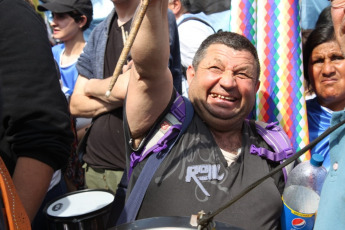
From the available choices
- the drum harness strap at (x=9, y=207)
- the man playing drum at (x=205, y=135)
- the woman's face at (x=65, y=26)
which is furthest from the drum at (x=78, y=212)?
the woman's face at (x=65, y=26)

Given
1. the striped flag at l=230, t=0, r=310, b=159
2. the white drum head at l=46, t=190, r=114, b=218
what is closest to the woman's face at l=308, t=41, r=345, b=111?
the striped flag at l=230, t=0, r=310, b=159

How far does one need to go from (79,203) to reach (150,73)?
0.65 meters

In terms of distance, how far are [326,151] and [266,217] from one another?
30.3 inches

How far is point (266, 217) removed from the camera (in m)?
1.60

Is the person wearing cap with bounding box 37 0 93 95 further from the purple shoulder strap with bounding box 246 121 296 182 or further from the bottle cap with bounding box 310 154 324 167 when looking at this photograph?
the bottle cap with bounding box 310 154 324 167

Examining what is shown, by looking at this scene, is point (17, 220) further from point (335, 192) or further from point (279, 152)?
point (279, 152)

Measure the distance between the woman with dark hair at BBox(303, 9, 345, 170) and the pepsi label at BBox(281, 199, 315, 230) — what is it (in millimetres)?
757

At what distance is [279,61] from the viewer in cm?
225

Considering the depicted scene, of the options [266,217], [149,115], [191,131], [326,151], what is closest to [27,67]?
[149,115]

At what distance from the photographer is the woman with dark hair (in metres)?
2.25

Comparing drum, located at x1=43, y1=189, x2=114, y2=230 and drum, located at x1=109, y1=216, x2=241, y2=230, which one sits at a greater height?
drum, located at x1=109, y1=216, x2=241, y2=230

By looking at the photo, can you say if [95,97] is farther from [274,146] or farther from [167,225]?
[167,225]

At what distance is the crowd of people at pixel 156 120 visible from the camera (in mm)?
1096

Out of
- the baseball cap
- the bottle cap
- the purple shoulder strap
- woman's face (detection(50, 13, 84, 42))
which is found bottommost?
the purple shoulder strap
